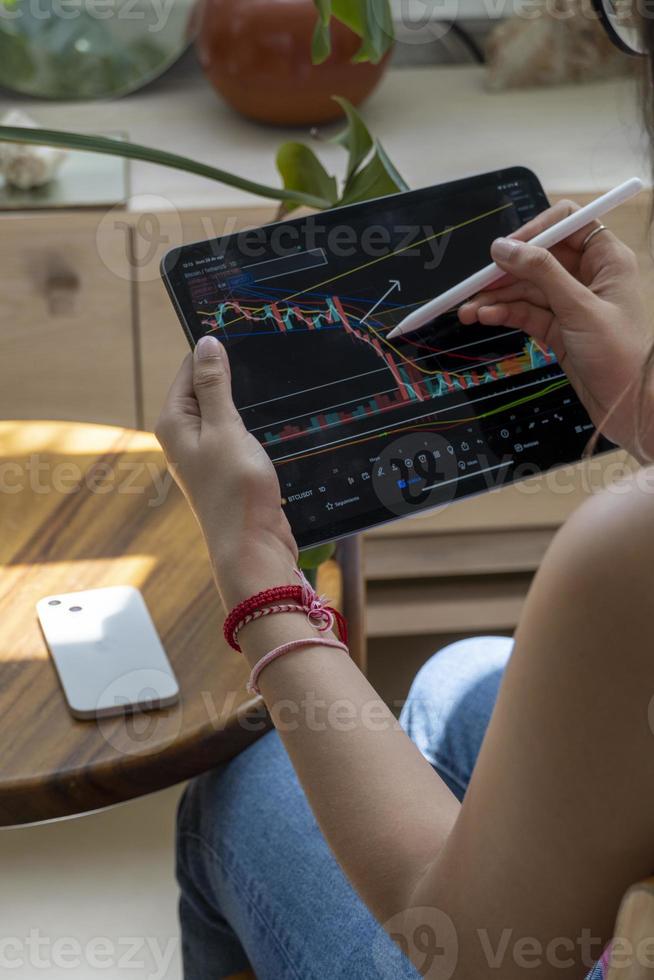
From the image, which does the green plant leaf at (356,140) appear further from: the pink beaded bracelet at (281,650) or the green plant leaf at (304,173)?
the pink beaded bracelet at (281,650)

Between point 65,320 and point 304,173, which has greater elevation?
point 304,173

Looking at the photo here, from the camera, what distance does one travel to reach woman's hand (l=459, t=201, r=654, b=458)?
29.2 inches

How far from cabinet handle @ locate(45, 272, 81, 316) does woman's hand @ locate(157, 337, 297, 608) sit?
650 mm

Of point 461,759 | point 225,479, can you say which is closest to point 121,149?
point 225,479

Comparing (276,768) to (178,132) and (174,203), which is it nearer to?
(174,203)

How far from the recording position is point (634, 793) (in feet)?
1.44

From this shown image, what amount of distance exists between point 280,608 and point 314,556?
196 millimetres

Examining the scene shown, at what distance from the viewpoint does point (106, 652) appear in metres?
0.75

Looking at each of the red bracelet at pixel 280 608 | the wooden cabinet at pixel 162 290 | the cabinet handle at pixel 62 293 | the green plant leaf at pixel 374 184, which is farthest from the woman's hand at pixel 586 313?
the cabinet handle at pixel 62 293

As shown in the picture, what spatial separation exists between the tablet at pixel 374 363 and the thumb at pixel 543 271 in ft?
0.13

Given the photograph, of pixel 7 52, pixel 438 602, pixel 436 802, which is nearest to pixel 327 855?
pixel 436 802

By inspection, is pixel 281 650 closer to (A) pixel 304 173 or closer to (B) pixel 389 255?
(B) pixel 389 255

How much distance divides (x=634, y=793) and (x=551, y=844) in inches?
1.7

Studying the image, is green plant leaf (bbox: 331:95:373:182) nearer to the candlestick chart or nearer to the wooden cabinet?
the candlestick chart
